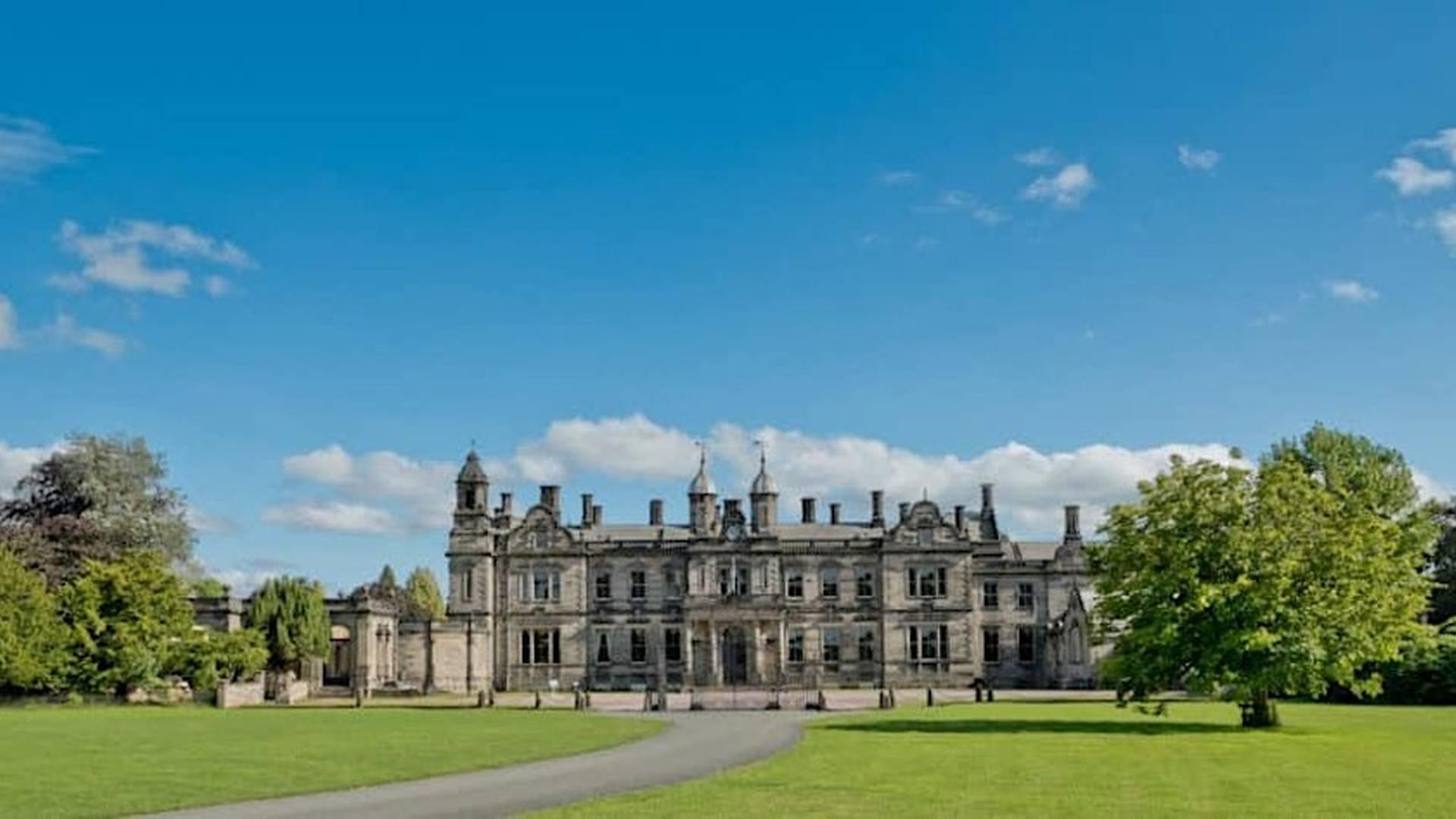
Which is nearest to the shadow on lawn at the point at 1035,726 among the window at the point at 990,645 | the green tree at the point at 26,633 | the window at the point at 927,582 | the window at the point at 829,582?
the green tree at the point at 26,633

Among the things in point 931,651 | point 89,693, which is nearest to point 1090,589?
point 931,651

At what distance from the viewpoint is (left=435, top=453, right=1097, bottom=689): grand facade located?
70.1 metres

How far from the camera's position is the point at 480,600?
7075 cm

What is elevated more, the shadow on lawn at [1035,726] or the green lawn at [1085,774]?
the green lawn at [1085,774]

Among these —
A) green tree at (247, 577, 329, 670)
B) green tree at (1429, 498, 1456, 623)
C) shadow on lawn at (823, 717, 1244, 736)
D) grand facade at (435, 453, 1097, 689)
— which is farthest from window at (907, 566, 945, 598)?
shadow on lawn at (823, 717, 1244, 736)

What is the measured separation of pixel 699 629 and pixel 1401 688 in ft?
105

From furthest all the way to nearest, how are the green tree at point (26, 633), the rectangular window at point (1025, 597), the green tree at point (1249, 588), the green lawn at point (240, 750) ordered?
the rectangular window at point (1025, 597) < the green tree at point (26, 633) < the green tree at point (1249, 588) < the green lawn at point (240, 750)

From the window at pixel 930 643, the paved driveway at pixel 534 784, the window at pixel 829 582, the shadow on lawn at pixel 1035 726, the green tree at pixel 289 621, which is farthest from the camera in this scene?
the window at pixel 829 582

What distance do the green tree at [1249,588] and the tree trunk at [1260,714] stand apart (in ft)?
0.15

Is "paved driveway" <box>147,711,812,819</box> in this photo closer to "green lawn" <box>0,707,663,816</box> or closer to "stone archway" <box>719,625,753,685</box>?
"green lawn" <box>0,707,663,816</box>

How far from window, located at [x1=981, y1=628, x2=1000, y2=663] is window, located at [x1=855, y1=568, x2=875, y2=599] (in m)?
6.23

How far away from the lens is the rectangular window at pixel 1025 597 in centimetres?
7194

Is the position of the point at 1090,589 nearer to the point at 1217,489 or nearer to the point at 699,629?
the point at 699,629

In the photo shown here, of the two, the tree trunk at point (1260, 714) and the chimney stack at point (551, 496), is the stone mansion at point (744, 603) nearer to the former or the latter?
the chimney stack at point (551, 496)
